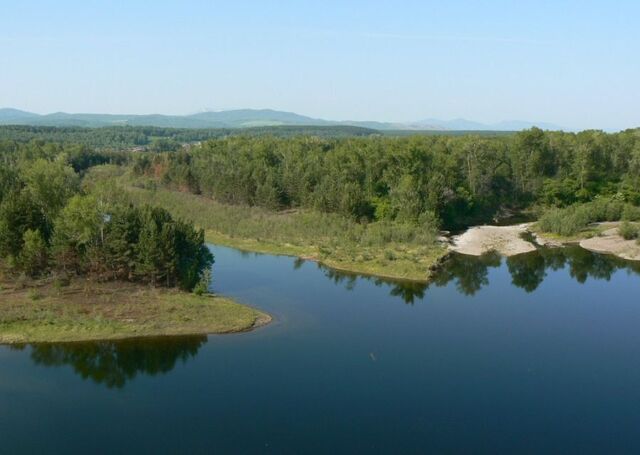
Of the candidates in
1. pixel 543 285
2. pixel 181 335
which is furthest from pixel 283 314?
pixel 543 285

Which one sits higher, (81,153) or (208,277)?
(81,153)

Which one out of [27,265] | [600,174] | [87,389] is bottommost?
[87,389]

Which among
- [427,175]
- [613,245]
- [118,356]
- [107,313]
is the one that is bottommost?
[118,356]

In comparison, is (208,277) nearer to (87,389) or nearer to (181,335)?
(181,335)

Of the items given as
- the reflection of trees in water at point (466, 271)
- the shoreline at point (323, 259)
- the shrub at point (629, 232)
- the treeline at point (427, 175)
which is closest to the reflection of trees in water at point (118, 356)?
the shoreline at point (323, 259)

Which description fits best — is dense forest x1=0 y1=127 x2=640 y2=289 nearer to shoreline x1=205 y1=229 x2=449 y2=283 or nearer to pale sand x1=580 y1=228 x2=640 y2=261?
shoreline x1=205 y1=229 x2=449 y2=283

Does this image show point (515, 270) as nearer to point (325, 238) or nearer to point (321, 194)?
point (325, 238)

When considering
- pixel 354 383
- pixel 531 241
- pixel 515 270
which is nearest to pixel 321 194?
pixel 531 241
